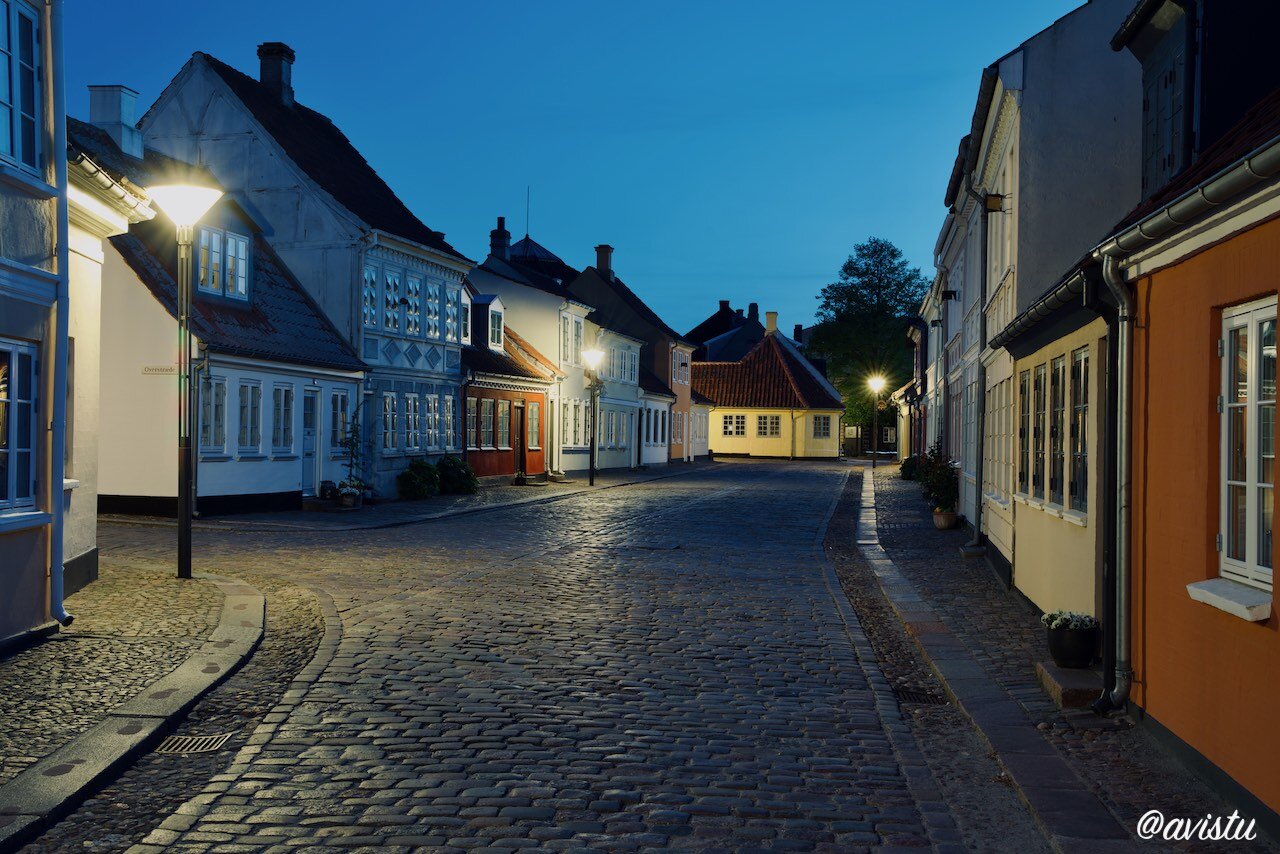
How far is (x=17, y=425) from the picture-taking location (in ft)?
29.9

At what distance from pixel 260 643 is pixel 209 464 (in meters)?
13.2

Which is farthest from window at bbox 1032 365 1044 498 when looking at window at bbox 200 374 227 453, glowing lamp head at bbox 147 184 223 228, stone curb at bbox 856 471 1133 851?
window at bbox 200 374 227 453

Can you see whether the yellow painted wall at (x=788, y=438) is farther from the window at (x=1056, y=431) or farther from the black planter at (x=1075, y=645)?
the black planter at (x=1075, y=645)

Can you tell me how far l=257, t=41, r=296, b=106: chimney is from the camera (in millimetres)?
31266

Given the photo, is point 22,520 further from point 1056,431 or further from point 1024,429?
point 1024,429

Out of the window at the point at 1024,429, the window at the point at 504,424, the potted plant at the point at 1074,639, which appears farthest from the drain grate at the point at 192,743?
the window at the point at 504,424

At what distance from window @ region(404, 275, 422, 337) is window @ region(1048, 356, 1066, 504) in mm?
21441

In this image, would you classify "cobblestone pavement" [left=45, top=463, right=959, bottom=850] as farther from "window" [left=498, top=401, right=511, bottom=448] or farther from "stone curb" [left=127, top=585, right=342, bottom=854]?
"window" [left=498, top=401, right=511, bottom=448]

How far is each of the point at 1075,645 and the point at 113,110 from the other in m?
21.7

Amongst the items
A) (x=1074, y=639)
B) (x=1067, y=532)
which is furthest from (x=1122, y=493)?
(x=1067, y=532)

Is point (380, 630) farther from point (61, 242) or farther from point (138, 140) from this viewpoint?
point (138, 140)

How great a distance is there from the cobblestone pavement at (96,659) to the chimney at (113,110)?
14.1m

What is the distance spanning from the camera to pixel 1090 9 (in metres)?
15.0

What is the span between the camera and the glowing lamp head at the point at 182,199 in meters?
12.3
